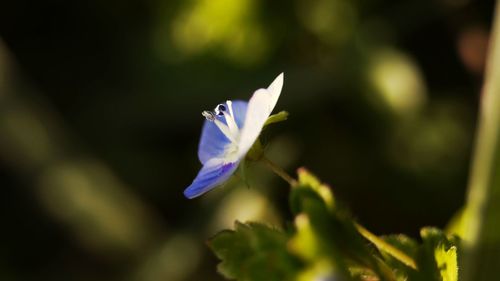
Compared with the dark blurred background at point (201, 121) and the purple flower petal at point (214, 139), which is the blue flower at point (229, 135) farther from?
the dark blurred background at point (201, 121)

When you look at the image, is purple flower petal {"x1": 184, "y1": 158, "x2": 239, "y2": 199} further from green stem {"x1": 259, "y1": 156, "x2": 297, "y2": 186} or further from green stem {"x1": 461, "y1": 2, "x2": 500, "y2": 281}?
green stem {"x1": 461, "y1": 2, "x2": 500, "y2": 281}

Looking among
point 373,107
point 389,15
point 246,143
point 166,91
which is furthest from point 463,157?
point 246,143

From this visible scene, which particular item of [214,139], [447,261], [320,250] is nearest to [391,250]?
[447,261]

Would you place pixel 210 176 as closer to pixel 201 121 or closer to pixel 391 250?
pixel 391 250

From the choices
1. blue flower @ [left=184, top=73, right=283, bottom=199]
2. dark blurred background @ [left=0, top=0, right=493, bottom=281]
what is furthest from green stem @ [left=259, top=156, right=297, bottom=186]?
dark blurred background @ [left=0, top=0, right=493, bottom=281]

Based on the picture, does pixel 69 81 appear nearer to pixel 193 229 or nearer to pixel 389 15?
pixel 193 229

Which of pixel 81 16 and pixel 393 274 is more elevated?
pixel 81 16
